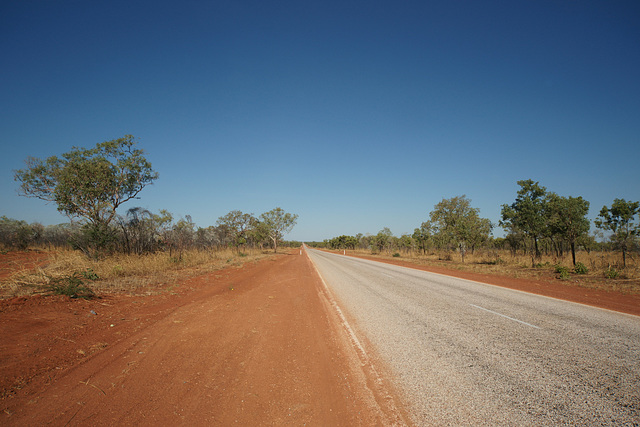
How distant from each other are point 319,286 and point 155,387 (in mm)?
9126

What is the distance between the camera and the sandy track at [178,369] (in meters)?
2.96

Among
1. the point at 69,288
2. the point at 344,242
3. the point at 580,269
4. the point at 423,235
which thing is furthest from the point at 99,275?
the point at 344,242

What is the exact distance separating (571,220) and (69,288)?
25.4 meters

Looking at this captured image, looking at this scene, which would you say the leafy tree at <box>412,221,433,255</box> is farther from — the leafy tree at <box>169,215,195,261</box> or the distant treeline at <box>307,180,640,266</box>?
the leafy tree at <box>169,215,195,261</box>

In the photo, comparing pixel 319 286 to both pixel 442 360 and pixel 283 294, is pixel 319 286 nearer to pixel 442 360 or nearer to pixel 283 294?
pixel 283 294

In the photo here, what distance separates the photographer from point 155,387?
137 inches

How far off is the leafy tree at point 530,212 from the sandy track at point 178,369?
67.2ft

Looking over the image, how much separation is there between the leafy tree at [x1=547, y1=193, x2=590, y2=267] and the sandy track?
19.0 meters

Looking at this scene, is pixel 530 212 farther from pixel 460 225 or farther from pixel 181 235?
pixel 181 235

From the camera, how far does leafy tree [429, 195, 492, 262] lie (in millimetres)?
28969

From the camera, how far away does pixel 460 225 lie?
2898cm

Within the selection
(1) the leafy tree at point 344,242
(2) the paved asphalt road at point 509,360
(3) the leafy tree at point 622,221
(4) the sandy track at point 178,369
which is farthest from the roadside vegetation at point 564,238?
(1) the leafy tree at point 344,242

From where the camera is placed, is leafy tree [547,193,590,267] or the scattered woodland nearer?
the scattered woodland

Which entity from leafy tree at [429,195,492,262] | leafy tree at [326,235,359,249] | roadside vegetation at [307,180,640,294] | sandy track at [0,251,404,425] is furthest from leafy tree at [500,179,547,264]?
leafy tree at [326,235,359,249]
